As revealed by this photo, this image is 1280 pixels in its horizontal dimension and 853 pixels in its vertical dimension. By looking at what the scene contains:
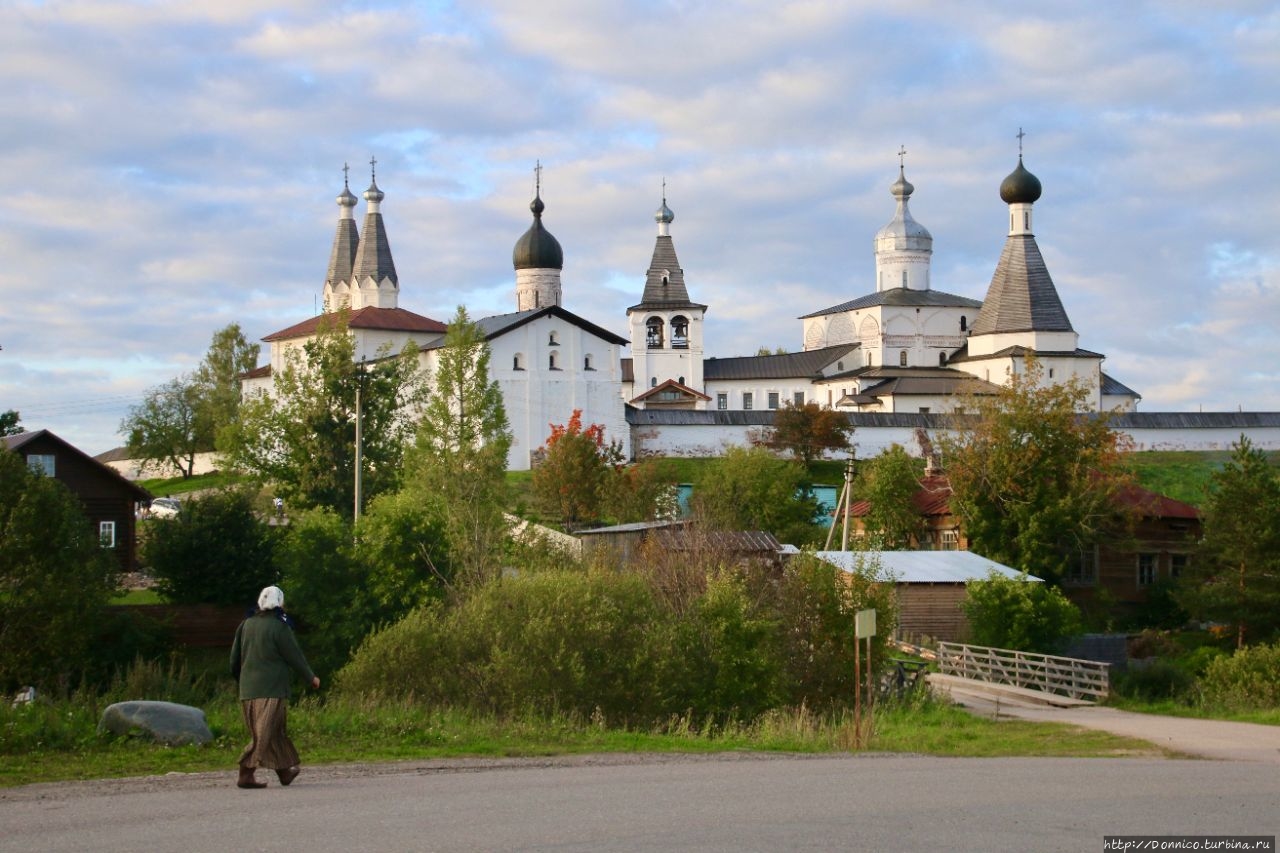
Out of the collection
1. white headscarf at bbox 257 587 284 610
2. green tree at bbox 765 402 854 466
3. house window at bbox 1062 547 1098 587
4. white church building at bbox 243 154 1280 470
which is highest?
white church building at bbox 243 154 1280 470

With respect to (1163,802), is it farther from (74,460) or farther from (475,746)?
(74,460)

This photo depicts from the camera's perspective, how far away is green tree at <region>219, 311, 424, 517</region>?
37562 millimetres

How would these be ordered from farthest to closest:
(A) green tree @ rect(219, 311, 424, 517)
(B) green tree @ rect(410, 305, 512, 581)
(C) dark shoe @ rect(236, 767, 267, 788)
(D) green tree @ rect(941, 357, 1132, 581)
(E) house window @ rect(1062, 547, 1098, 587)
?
(E) house window @ rect(1062, 547, 1098, 587) < (D) green tree @ rect(941, 357, 1132, 581) < (A) green tree @ rect(219, 311, 424, 517) < (B) green tree @ rect(410, 305, 512, 581) < (C) dark shoe @ rect(236, 767, 267, 788)

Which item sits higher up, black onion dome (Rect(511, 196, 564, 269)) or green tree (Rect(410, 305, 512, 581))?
black onion dome (Rect(511, 196, 564, 269))

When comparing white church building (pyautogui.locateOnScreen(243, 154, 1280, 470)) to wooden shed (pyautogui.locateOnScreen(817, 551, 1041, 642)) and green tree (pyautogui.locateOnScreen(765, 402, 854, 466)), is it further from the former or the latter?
wooden shed (pyautogui.locateOnScreen(817, 551, 1041, 642))

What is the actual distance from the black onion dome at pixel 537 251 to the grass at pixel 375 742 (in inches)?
2139

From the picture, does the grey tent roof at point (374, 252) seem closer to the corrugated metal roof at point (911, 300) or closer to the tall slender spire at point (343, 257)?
the tall slender spire at point (343, 257)

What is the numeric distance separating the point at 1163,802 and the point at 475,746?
4.80m

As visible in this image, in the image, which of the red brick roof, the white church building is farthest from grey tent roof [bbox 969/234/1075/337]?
the red brick roof

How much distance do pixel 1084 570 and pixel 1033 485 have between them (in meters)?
2.55

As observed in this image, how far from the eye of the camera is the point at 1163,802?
898 cm

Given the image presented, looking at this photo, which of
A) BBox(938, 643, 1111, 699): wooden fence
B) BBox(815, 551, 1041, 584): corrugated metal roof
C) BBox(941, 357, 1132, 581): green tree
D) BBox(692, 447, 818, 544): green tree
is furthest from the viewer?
BBox(692, 447, 818, 544): green tree

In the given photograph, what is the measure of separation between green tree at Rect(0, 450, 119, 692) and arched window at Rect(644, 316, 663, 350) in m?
55.6

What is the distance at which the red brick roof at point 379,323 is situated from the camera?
2692 inches
